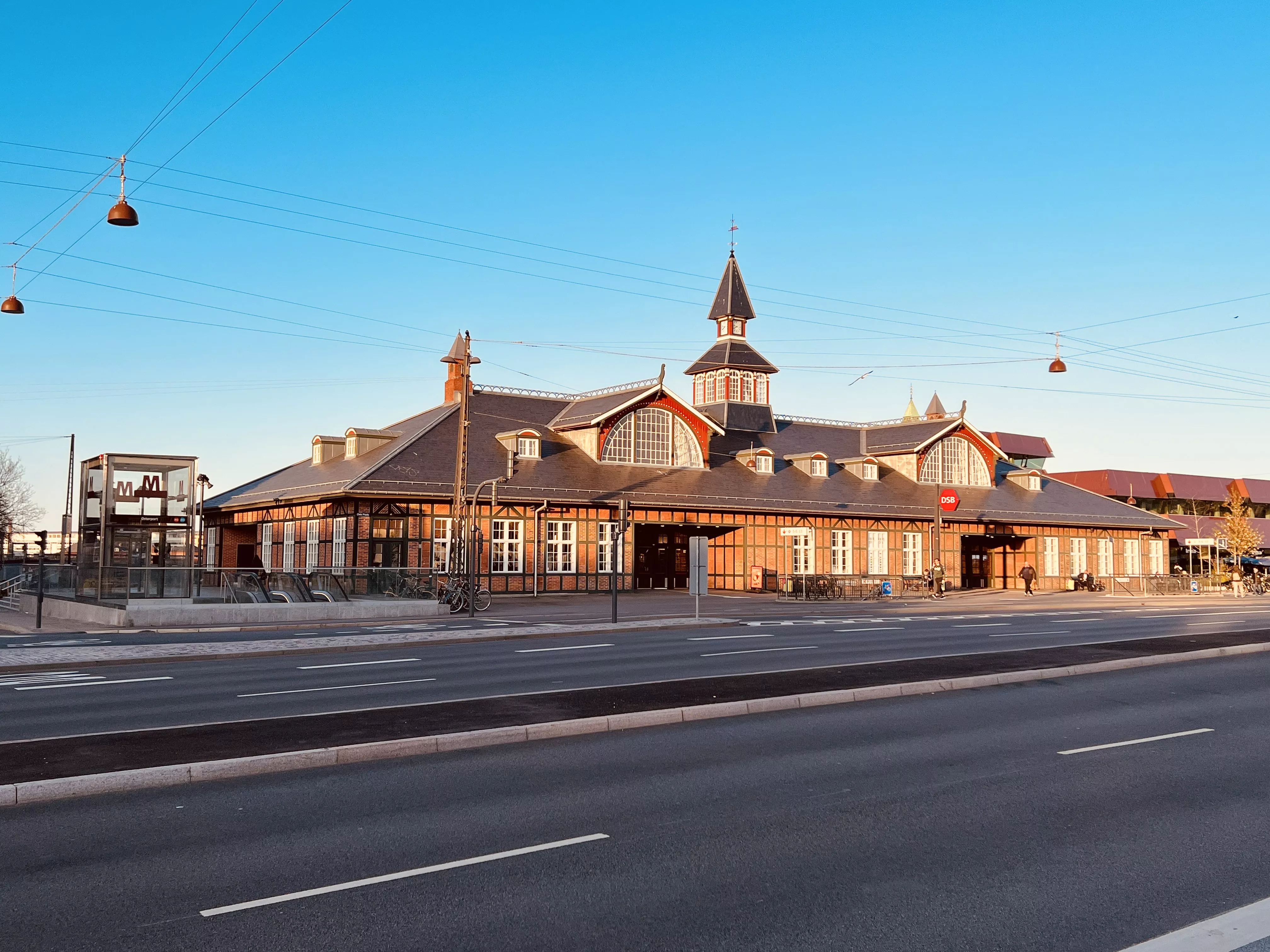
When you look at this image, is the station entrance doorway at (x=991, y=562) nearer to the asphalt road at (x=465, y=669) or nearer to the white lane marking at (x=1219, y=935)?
the asphalt road at (x=465, y=669)

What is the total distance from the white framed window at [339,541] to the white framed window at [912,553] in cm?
2728

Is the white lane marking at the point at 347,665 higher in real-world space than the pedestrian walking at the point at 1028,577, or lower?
lower

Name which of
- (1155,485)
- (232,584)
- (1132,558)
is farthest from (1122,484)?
(232,584)

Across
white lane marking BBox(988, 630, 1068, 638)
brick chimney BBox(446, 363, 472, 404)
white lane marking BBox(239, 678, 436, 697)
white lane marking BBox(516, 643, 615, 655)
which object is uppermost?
brick chimney BBox(446, 363, 472, 404)

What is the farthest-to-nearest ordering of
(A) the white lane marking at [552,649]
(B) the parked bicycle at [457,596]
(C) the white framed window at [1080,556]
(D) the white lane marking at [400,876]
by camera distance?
(C) the white framed window at [1080,556], (B) the parked bicycle at [457,596], (A) the white lane marking at [552,649], (D) the white lane marking at [400,876]

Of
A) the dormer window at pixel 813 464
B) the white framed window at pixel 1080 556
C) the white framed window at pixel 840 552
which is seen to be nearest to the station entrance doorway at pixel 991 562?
the white framed window at pixel 1080 556

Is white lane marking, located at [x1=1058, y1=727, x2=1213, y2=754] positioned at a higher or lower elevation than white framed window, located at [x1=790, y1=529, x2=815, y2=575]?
lower

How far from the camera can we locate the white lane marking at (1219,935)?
532 cm

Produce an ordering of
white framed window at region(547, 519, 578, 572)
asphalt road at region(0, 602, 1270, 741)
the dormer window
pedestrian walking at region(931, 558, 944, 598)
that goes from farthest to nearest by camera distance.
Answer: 1. the dormer window
2. pedestrian walking at region(931, 558, 944, 598)
3. white framed window at region(547, 519, 578, 572)
4. asphalt road at region(0, 602, 1270, 741)

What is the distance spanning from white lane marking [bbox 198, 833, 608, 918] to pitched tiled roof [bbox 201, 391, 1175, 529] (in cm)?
3371

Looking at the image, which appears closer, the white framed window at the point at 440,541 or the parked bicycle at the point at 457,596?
the parked bicycle at the point at 457,596

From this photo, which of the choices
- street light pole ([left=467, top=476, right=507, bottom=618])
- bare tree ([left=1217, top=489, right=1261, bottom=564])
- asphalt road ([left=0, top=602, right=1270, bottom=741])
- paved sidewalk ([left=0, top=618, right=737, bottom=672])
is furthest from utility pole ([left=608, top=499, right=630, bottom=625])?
bare tree ([left=1217, top=489, right=1261, bottom=564])

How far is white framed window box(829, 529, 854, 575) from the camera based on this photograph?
51438 mm

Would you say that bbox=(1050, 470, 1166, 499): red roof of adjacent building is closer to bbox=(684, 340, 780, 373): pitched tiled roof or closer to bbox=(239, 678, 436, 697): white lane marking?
bbox=(684, 340, 780, 373): pitched tiled roof
